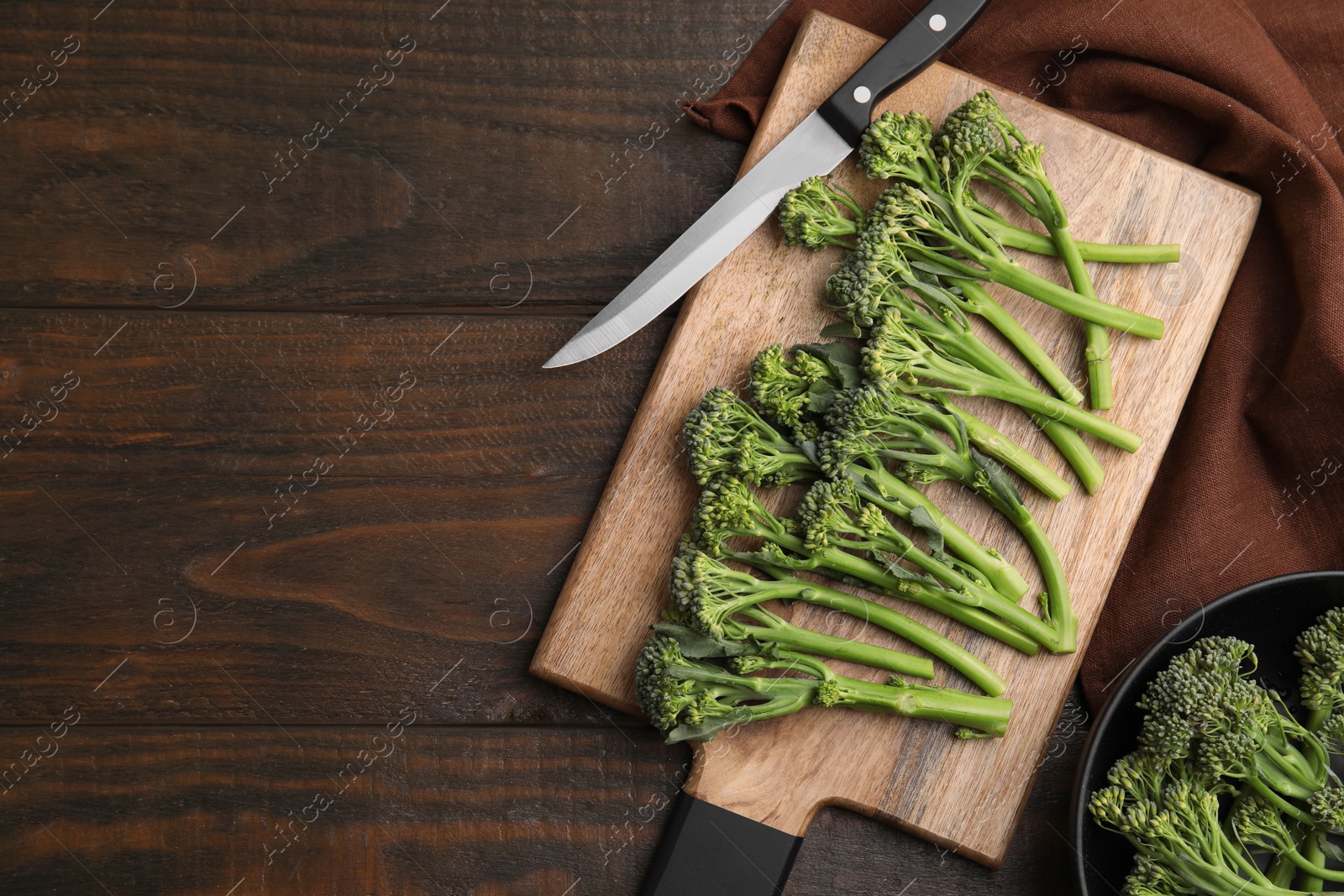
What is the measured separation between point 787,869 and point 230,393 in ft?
5.42

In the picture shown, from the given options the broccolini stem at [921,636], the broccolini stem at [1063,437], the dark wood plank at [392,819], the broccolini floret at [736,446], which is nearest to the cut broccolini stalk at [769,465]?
the broccolini floret at [736,446]

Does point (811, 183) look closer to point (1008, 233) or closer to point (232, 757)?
point (1008, 233)

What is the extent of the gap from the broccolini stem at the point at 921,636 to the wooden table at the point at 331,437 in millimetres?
279

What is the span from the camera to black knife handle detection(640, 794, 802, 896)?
1.92m

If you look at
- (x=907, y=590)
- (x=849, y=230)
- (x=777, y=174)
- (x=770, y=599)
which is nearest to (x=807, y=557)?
(x=770, y=599)

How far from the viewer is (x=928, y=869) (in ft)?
6.65

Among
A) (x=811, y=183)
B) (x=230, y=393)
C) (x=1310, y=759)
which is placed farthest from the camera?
(x=230, y=393)

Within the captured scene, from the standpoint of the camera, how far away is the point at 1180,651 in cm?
187

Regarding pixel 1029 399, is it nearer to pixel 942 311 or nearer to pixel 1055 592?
pixel 942 311

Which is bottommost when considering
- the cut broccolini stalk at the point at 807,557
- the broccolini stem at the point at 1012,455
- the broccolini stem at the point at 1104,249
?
the cut broccolini stalk at the point at 807,557

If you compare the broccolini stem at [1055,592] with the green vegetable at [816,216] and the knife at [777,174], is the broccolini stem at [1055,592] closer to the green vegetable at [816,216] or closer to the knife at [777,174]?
the green vegetable at [816,216]

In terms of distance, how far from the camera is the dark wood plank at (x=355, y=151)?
2.15 m

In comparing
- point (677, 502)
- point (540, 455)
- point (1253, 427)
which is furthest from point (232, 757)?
point (1253, 427)

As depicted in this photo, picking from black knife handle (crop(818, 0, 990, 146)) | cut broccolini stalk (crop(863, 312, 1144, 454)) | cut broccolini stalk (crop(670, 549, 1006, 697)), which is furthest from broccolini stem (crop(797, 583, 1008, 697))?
black knife handle (crop(818, 0, 990, 146))
